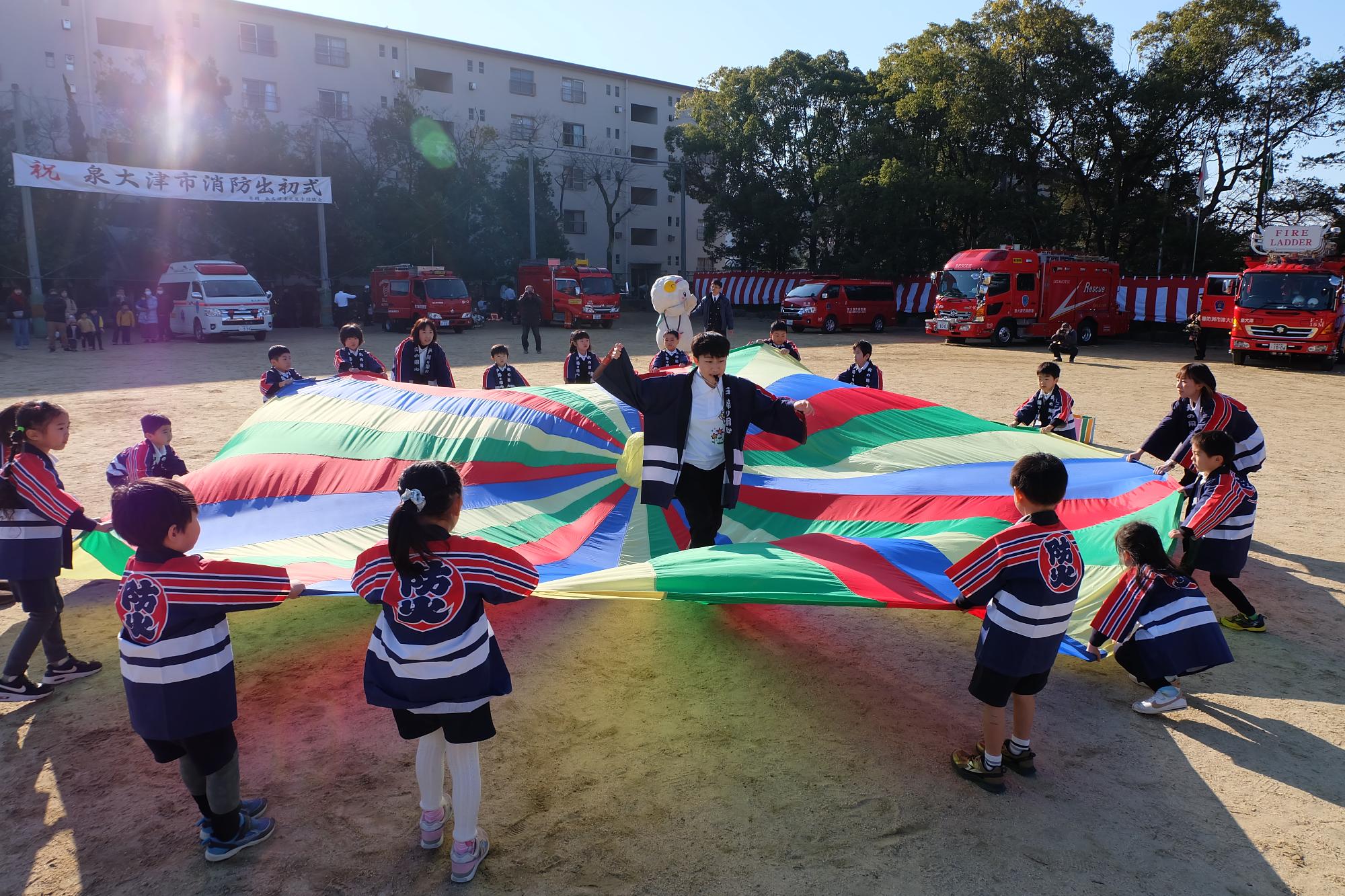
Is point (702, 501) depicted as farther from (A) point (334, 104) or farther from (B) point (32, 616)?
(A) point (334, 104)

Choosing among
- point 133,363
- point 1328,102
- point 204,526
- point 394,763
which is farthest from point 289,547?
point 1328,102

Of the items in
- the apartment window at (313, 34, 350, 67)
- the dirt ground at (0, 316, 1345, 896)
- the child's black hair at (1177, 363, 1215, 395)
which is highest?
the apartment window at (313, 34, 350, 67)

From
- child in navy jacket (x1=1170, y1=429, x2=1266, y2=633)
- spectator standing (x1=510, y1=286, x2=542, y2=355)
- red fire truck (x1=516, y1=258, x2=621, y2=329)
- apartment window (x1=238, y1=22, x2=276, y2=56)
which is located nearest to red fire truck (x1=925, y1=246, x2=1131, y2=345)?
red fire truck (x1=516, y1=258, x2=621, y2=329)

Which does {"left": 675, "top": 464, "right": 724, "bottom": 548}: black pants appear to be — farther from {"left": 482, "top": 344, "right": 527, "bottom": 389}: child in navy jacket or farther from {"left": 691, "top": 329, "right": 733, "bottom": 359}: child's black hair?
{"left": 482, "top": 344, "right": 527, "bottom": 389}: child in navy jacket

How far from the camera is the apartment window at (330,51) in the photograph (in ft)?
118

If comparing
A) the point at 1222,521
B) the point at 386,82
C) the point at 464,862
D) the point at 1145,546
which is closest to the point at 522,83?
the point at 386,82

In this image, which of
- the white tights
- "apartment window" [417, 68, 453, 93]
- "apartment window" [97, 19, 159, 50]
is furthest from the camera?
"apartment window" [417, 68, 453, 93]

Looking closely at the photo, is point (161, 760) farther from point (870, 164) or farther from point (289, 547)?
point (870, 164)

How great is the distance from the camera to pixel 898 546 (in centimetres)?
421

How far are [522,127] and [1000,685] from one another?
41.2m

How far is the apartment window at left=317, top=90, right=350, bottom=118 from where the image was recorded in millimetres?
35875

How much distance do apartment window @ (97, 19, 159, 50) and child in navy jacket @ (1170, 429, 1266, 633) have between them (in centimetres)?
3667

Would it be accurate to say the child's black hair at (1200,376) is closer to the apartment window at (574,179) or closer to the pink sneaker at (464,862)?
the pink sneaker at (464,862)

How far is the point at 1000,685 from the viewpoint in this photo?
331 centimetres
